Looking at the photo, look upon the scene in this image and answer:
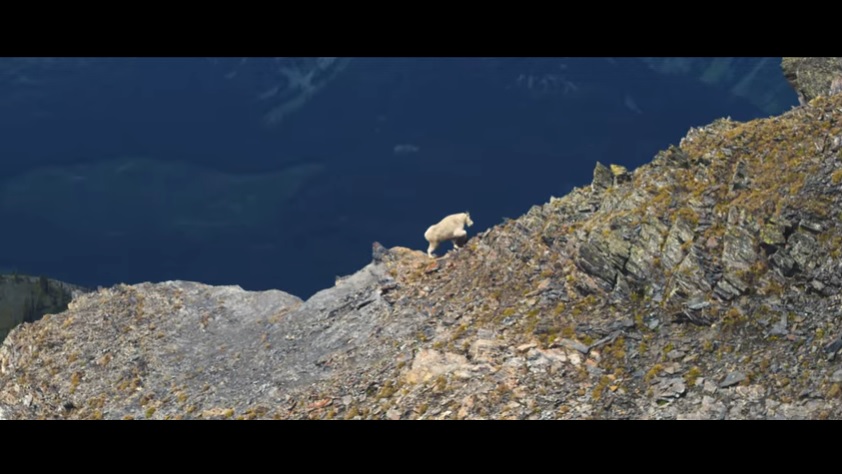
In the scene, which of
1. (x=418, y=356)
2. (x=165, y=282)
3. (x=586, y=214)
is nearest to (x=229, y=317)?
(x=165, y=282)

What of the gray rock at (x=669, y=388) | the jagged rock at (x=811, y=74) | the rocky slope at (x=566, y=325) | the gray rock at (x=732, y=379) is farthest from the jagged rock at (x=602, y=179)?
the gray rock at (x=732, y=379)

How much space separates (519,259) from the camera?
62.6m

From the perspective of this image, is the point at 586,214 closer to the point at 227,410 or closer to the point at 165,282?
the point at 227,410

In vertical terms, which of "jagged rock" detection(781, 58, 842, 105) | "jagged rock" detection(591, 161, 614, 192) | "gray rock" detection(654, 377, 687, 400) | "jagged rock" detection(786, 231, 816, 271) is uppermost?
"jagged rock" detection(781, 58, 842, 105)

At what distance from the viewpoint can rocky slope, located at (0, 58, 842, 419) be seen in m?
49.8

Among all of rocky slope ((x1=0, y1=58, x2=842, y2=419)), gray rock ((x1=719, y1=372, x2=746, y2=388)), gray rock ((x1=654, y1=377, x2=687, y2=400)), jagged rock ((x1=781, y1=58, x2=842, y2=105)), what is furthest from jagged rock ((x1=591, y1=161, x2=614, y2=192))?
gray rock ((x1=719, y1=372, x2=746, y2=388))

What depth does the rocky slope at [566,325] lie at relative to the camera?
4981 centimetres

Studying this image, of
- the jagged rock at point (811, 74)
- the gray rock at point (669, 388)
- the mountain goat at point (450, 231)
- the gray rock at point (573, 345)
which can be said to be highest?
the jagged rock at point (811, 74)

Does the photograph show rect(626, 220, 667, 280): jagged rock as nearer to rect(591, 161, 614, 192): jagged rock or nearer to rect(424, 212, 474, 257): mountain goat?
rect(591, 161, 614, 192): jagged rock

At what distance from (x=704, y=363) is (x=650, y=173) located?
15537 millimetres

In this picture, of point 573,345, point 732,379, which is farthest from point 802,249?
point 573,345

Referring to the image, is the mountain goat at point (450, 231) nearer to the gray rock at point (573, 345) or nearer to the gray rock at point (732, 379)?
the gray rock at point (573, 345)

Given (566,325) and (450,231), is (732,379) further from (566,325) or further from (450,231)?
(450,231)

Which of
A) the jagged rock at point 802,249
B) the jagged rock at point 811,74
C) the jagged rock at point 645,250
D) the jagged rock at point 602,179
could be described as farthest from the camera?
the jagged rock at point 811,74
